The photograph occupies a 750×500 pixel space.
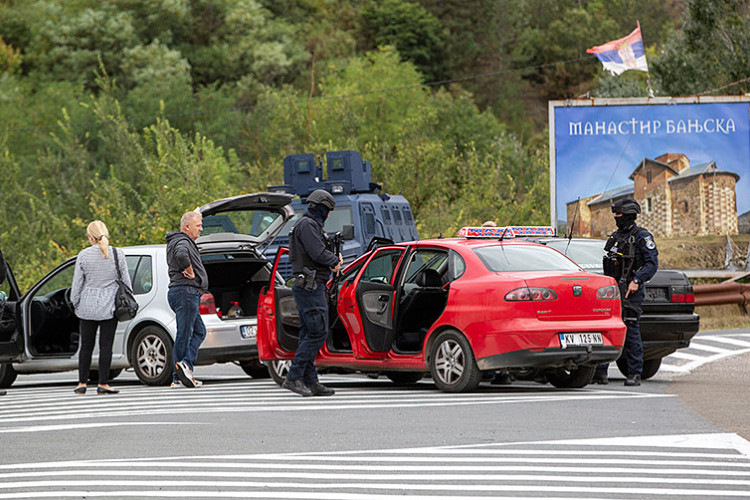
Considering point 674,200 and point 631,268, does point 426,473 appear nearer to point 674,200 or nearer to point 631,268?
point 631,268

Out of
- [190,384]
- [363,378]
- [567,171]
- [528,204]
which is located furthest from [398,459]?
[528,204]

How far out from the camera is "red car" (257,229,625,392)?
476 inches

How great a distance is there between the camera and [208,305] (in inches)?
574

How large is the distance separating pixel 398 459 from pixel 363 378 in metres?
7.52

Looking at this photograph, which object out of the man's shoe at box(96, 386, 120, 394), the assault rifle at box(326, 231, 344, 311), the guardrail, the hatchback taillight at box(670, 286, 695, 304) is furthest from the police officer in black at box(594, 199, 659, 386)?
the guardrail

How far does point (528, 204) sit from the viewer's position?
37.8 metres

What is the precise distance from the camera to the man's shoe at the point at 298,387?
492 inches

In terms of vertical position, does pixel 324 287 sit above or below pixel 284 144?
below

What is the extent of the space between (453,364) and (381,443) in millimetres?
3652

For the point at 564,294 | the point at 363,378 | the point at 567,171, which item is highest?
the point at 567,171

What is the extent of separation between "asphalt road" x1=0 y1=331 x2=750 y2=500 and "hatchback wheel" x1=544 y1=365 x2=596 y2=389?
0.58 feet

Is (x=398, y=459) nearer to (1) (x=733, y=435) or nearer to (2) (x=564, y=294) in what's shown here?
(1) (x=733, y=435)

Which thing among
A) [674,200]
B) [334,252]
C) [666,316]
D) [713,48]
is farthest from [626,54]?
[334,252]

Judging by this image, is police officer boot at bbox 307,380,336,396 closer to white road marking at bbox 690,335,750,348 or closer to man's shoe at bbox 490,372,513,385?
man's shoe at bbox 490,372,513,385
